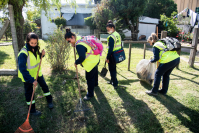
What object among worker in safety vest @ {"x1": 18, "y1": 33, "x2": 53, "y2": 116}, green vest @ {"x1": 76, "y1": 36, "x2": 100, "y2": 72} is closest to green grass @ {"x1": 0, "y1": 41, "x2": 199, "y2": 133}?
worker in safety vest @ {"x1": 18, "y1": 33, "x2": 53, "y2": 116}

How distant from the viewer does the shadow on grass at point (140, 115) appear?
8.45ft

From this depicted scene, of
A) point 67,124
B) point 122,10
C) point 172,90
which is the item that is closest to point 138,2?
point 122,10

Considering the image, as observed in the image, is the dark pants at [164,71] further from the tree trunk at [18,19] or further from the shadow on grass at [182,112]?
the tree trunk at [18,19]

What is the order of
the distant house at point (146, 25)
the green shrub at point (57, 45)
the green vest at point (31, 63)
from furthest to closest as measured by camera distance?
the distant house at point (146, 25)
the green shrub at point (57, 45)
the green vest at point (31, 63)

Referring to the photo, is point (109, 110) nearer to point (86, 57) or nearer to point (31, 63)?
point (86, 57)

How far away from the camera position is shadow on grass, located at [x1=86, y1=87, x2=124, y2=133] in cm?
251

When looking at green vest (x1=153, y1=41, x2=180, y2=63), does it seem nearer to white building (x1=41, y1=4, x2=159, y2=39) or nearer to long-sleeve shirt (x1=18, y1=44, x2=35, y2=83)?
long-sleeve shirt (x1=18, y1=44, x2=35, y2=83)

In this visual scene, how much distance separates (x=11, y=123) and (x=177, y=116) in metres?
3.33

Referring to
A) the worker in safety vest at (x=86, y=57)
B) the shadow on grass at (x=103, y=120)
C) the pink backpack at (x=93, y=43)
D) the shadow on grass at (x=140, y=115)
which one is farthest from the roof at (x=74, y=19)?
the shadow on grass at (x=103, y=120)

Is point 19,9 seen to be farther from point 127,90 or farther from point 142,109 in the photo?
point 142,109

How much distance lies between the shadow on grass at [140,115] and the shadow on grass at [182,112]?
1.68 feet

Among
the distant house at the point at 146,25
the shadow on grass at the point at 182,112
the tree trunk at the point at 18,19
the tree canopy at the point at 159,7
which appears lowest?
the shadow on grass at the point at 182,112

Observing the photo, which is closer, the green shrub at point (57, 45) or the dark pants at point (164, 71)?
the dark pants at point (164, 71)

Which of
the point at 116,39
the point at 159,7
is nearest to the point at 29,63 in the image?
the point at 116,39
